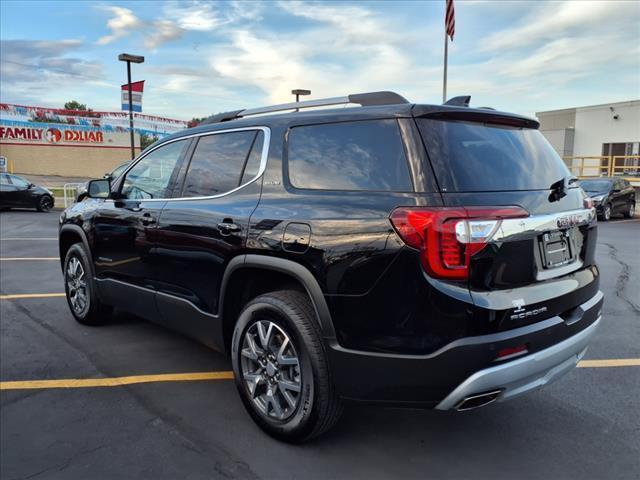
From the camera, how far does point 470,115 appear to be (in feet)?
9.39

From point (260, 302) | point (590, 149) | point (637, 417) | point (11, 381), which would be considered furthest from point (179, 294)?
point (590, 149)

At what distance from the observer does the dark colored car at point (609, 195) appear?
17250 millimetres

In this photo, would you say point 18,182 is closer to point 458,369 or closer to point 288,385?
point 288,385

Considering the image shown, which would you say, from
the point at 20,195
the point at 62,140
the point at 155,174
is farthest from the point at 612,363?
the point at 62,140

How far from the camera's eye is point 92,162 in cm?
3878

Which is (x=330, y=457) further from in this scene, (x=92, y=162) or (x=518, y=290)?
(x=92, y=162)

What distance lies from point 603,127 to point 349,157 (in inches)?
1355

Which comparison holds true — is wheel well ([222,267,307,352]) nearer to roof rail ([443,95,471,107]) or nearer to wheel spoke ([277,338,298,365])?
wheel spoke ([277,338,298,365])

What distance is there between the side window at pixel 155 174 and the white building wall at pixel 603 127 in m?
32.3

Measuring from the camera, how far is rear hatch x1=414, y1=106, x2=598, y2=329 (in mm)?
2430

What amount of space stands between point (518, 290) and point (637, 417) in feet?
5.12

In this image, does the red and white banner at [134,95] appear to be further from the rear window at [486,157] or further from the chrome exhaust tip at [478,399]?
the chrome exhaust tip at [478,399]

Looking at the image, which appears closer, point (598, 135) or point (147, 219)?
point (147, 219)

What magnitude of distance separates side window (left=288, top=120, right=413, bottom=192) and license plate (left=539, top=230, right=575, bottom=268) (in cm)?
78
